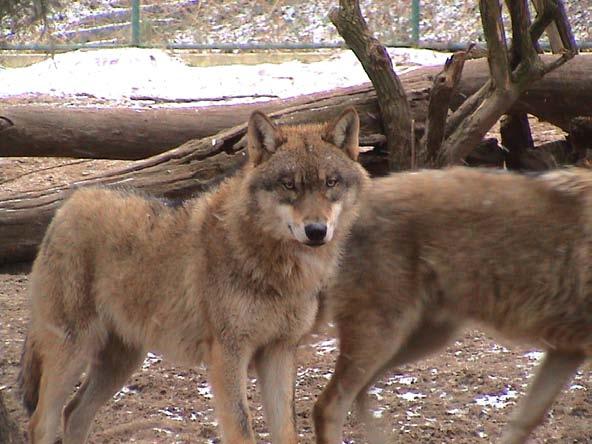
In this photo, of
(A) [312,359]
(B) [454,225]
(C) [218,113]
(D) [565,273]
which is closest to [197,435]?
(A) [312,359]

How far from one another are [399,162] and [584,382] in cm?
288

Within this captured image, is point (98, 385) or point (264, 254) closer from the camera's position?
point (264, 254)

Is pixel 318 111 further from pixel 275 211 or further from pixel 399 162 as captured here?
pixel 275 211

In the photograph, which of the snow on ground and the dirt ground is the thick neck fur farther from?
the snow on ground

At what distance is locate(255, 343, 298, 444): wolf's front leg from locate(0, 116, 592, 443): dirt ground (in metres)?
0.64

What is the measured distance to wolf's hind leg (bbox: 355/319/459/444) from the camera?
214 inches

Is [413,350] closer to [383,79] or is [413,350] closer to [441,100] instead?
[441,100]

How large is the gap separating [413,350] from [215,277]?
4.45 feet

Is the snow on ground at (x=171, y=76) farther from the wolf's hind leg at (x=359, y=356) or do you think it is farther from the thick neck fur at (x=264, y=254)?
the thick neck fur at (x=264, y=254)

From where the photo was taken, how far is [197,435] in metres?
5.44

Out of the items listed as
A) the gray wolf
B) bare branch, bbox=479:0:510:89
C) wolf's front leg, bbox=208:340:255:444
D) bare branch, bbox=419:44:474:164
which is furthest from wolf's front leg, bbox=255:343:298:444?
bare branch, bbox=479:0:510:89

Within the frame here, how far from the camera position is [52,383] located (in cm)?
491

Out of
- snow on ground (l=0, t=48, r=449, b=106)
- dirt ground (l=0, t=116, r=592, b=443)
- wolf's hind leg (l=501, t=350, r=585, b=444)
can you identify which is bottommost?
dirt ground (l=0, t=116, r=592, b=443)

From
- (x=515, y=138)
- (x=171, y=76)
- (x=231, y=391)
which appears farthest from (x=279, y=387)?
(x=171, y=76)
